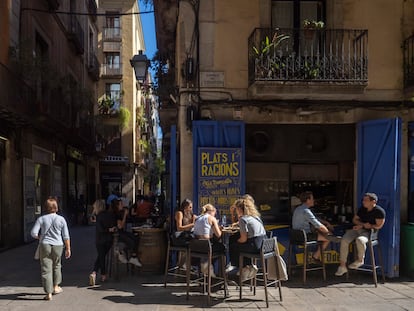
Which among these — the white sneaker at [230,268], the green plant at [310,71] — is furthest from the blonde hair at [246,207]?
the green plant at [310,71]

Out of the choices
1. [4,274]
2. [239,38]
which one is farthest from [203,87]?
[4,274]

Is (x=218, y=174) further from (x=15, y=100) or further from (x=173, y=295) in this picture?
(x=15, y=100)

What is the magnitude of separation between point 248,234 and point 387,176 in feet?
10.1

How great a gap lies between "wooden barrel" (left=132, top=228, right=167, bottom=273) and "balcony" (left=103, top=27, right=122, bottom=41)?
33794mm

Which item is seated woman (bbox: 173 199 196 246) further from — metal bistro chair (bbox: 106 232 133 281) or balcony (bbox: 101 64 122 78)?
balcony (bbox: 101 64 122 78)

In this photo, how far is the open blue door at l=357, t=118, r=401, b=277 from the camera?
827 cm

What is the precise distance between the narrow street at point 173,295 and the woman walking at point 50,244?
25cm

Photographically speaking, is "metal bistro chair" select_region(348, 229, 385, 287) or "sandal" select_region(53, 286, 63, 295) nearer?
"sandal" select_region(53, 286, 63, 295)

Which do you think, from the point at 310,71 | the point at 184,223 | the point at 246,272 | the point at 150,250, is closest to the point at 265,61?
the point at 310,71

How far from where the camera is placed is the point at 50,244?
7.30m

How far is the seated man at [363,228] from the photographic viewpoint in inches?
313

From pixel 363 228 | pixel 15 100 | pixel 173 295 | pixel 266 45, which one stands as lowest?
pixel 173 295

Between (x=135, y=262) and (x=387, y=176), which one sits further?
(x=135, y=262)

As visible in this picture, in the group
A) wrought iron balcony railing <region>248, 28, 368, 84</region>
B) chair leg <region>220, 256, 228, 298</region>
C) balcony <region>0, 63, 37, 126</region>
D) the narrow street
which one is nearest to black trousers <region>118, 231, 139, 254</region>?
the narrow street
